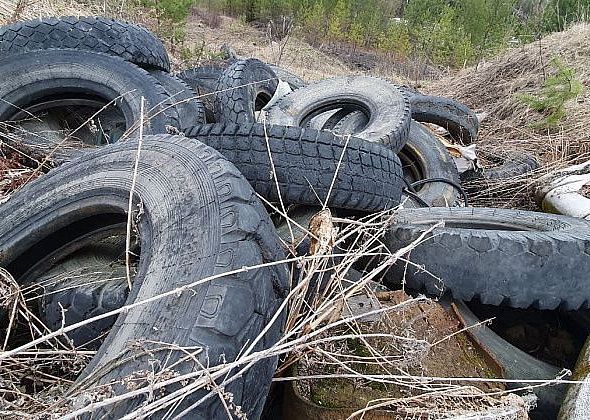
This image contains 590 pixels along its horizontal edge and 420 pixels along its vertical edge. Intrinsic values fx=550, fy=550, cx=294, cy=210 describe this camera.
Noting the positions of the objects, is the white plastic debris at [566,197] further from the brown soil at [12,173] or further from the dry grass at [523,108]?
the brown soil at [12,173]

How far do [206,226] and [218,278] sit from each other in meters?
0.18

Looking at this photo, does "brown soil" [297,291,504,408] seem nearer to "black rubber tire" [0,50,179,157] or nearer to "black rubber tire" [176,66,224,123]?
"black rubber tire" [0,50,179,157]

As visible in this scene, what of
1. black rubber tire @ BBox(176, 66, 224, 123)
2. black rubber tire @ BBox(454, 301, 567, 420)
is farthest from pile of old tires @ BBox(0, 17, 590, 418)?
black rubber tire @ BBox(176, 66, 224, 123)

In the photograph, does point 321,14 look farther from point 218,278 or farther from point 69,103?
point 218,278

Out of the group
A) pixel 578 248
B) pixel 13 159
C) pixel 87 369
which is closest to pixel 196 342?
pixel 87 369

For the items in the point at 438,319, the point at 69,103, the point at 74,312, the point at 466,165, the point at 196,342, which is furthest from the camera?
the point at 466,165

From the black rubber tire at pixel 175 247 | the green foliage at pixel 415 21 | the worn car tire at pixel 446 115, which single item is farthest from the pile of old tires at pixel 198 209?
the green foliage at pixel 415 21

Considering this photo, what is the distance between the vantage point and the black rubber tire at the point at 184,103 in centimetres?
327

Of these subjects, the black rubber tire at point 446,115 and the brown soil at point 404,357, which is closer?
the brown soil at point 404,357

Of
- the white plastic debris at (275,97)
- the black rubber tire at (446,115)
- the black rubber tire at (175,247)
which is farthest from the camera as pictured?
the black rubber tire at (446,115)

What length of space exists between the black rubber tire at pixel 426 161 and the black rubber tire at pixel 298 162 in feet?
4.61

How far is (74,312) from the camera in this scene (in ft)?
5.40

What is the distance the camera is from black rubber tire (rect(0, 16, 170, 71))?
11.2 ft

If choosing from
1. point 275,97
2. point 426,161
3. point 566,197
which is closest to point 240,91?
point 275,97
